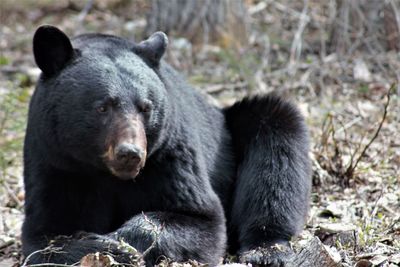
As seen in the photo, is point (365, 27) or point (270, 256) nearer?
point (270, 256)

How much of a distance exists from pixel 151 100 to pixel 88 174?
2.22 ft

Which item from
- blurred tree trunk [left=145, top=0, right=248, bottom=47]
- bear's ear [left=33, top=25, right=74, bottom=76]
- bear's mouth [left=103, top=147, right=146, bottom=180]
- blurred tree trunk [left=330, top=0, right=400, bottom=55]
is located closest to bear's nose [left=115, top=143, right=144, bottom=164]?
bear's mouth [left=103, top=147, right=146, bottom=180]

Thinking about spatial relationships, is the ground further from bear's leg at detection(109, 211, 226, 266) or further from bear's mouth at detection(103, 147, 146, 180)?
bear's mouth at detection(103, 147, 146, 180)

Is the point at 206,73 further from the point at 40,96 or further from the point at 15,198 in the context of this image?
the point at 40,96

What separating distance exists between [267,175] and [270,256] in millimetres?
934

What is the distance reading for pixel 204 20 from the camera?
10625 mm

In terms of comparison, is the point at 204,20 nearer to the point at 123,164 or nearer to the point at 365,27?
the point at 365,27

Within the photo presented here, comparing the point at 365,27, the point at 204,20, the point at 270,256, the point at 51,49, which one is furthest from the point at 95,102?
the point at 204,20

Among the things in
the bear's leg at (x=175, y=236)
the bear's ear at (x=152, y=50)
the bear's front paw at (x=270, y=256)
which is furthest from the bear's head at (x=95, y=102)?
the bear's front paw at (x=270, y=256)

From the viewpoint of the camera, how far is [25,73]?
33.2 ft

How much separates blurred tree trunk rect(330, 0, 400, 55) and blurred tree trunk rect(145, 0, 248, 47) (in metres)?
1.39

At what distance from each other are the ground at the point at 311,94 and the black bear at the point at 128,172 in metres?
0.45

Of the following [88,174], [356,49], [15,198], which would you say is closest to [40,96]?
[88,174]

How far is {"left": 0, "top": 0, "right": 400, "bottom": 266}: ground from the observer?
564 centimetres
